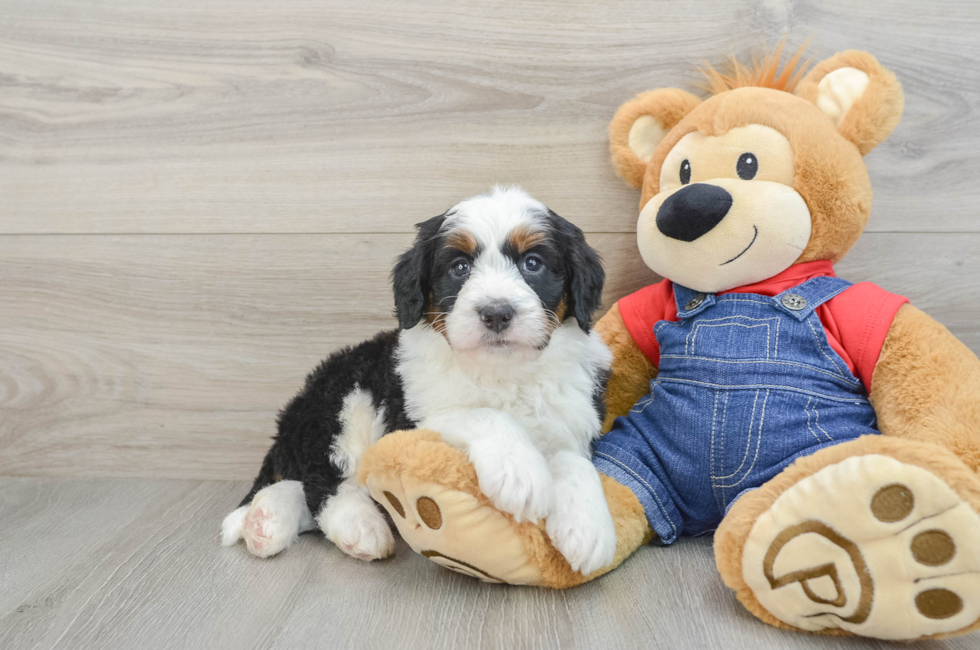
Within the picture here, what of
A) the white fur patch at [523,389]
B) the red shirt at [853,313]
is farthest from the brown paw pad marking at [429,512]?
the red shirt at [853,313]

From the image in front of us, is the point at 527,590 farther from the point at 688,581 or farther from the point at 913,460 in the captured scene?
the point at 913,460

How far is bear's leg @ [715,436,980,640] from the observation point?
0.97 metres

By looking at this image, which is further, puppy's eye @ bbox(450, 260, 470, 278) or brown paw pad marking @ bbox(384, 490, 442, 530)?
puppy's eye @ bbox(450, 260, 470, 278)

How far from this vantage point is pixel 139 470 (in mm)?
2164

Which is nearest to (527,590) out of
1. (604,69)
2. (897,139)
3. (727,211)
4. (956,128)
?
(727,211)

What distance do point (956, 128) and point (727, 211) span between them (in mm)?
937

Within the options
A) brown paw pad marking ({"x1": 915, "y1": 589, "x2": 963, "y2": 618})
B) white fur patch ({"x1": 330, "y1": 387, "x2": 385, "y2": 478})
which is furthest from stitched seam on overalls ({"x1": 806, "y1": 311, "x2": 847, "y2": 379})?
white fur patch ({"x1": 330, "y1": 387, "x2": 385, "y2": 478})

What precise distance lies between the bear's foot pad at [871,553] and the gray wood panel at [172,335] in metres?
0.98

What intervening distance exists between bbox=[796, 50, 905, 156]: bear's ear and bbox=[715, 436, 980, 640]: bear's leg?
791 mm

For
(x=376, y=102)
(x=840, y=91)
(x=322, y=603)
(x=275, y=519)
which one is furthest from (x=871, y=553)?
(x=376, y=102)

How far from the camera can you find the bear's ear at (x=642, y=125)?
1.70 m

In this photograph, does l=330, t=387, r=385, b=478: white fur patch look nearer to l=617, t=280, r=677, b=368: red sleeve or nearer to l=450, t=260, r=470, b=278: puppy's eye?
l=450, t=260, r=470, b=278: puppy's eye

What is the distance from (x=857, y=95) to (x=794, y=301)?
1.66ft

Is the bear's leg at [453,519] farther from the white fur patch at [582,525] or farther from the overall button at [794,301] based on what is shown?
the overall button at [794,301]
